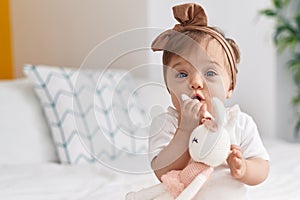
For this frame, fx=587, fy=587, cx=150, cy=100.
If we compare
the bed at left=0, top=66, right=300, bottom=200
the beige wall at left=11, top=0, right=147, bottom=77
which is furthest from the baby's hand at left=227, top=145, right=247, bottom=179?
the beige wall at left=11, top=0, right=147, bottom=77

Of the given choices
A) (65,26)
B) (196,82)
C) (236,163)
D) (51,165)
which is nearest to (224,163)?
(236,163)

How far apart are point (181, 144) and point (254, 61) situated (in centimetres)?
186

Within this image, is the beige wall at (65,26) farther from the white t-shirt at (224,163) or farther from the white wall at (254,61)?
the white t-shirt at (224,163)

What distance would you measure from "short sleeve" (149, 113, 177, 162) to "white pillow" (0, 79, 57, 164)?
1074 millimetres

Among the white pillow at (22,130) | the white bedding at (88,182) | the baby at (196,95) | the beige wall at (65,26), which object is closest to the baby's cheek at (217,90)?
the baby at (196,95)

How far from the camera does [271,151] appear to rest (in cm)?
207

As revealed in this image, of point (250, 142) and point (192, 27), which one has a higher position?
point (192, 27)

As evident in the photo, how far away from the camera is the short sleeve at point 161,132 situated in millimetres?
916

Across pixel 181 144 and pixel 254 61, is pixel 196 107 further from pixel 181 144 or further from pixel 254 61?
pixel 254 61

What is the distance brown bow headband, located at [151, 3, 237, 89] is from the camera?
910mm

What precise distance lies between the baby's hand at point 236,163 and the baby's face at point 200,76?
0.24 feet

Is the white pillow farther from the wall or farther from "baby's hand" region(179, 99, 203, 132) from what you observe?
"baby's hand" region(179, 99, 203, 132)

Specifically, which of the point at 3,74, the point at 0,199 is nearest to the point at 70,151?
the point at 0,199

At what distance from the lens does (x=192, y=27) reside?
0.92 m
